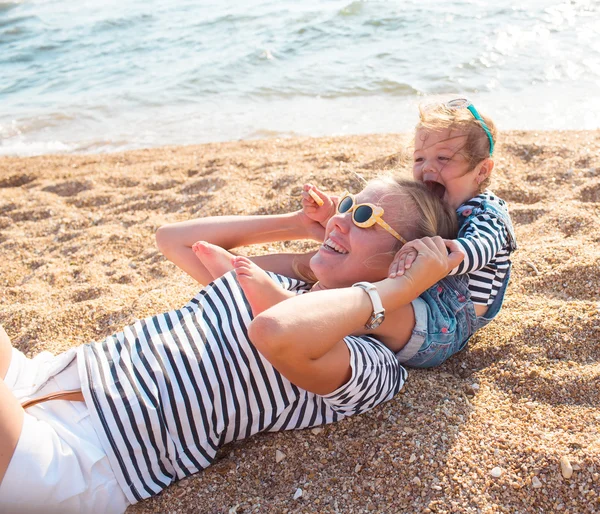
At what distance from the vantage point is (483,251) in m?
2.63

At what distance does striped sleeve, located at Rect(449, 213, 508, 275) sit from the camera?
102 inches

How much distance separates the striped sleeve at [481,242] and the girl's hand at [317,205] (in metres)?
0.75

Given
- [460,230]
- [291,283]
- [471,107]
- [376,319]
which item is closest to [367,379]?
[376,319]

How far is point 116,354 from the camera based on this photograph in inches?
96.0

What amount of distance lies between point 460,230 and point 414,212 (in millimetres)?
334

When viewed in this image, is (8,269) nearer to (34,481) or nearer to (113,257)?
(113,257)

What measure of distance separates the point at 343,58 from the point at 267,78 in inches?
60.0

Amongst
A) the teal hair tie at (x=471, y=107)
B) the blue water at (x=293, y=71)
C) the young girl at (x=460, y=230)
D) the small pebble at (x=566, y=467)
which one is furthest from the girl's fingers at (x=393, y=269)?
the blue water at (x=293, y=71)

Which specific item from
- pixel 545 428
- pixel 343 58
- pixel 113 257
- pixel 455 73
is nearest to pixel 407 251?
pixel 545 428

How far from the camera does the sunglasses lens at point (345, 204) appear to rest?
269cm

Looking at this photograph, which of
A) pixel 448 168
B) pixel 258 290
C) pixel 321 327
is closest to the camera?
pixel 321 327

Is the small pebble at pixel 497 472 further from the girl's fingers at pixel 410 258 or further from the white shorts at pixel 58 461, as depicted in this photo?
the white shorts at pixel 58 461

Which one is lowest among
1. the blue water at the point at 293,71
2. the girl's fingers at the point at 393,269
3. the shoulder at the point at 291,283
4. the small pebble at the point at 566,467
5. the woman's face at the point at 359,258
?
the blue water at the point at 293,71

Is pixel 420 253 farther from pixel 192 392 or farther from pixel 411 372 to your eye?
pixel 192 392
